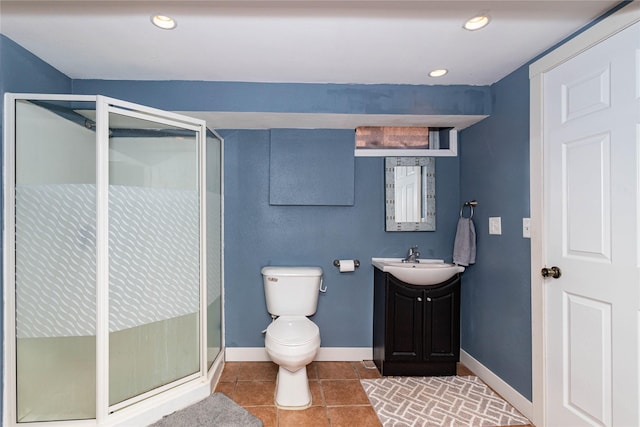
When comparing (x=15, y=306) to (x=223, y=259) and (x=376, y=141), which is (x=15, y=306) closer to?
(x=223, y=259)

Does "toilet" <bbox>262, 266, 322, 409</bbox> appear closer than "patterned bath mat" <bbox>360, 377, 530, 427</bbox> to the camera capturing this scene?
No

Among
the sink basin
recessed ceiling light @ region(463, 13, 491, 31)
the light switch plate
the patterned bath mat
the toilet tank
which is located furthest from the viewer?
the toilet tank

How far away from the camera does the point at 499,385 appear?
2104 millimetres

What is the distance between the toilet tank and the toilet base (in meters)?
0.45

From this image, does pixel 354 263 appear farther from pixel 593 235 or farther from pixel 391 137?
pixel 593 235

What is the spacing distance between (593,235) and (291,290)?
1813mm

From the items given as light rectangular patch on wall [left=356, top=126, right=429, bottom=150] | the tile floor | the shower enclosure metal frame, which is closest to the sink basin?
the tile floor

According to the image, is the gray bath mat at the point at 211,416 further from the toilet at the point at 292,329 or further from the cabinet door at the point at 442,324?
the cabinet door at the point at 442,324

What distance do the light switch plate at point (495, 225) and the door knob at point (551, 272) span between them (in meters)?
0.45

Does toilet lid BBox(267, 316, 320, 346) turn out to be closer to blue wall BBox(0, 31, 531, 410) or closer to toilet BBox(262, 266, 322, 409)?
toilet BBox(262, 266, 322, 409)

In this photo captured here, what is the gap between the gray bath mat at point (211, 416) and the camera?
1783 mm

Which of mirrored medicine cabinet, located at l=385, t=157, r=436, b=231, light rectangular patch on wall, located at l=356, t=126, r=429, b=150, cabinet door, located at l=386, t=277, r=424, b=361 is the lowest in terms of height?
cabinet door, located at l=386, t=277, r=424, b=361

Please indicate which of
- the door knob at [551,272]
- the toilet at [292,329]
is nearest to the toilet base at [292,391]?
the toilet at [292,329]

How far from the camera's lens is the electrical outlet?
6.02ft
